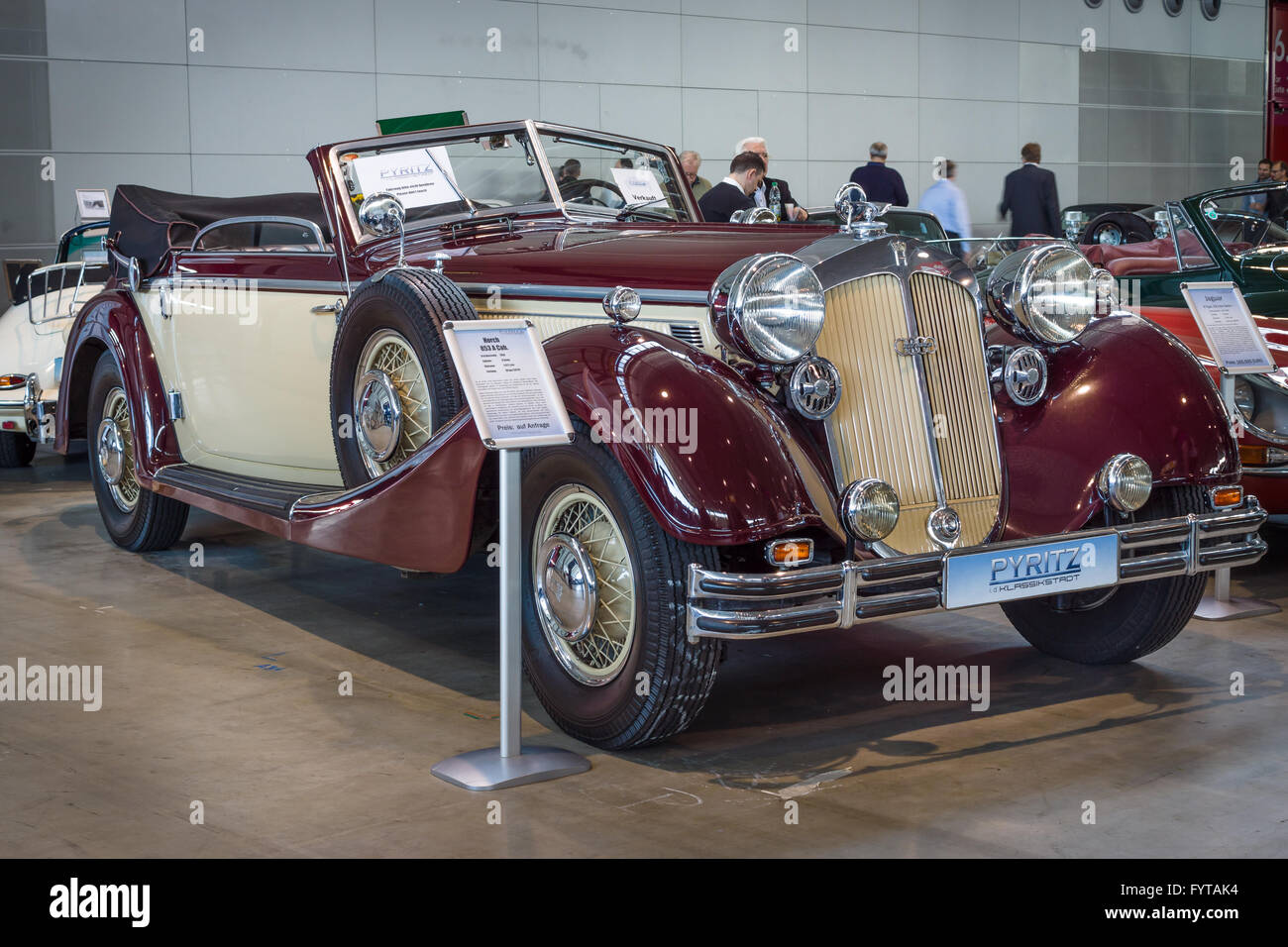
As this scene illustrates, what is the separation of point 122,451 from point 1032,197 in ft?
27.6

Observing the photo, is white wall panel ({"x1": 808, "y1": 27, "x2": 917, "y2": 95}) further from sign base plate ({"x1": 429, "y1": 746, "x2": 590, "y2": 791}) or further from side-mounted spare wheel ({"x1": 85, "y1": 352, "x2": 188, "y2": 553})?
sign base plate ({"x1": 429, "y1": 746, "x2": 590, "y2": 791})

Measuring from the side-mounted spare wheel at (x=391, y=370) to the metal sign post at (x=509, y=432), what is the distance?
0.75 meters

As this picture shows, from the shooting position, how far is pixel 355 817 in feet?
10.5

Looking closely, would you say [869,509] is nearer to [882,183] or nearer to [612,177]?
[612,177]

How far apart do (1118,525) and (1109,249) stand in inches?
184

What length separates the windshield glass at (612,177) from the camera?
5352 mm

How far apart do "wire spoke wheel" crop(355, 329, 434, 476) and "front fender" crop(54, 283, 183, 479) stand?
5.59 ft

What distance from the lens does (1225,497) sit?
395 centimetres

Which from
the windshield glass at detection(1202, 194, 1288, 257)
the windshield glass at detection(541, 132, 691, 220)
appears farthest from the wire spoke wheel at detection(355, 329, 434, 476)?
the windshield glass at detection(1202, 194, 1288, 257)

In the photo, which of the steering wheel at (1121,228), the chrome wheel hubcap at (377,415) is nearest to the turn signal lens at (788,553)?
the chrome wheel hubcap at (377,415)

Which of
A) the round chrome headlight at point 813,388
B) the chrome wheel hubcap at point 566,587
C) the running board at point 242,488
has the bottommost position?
the chrome wheel hubcap at point 566,587

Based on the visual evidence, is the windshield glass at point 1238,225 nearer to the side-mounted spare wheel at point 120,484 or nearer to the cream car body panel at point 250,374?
the cream car body panel at point 250,374

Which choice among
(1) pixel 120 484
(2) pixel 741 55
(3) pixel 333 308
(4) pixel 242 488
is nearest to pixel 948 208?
(2) pixel 741 55
